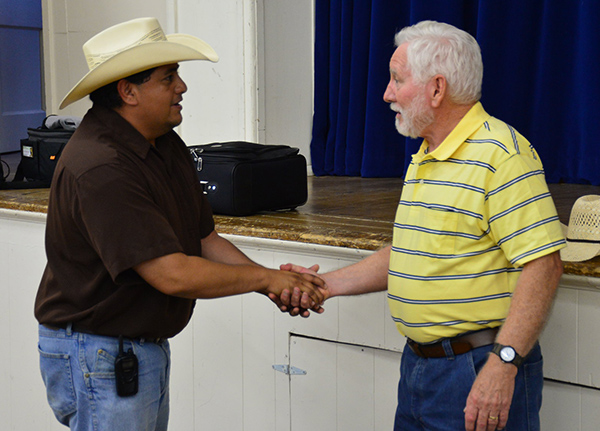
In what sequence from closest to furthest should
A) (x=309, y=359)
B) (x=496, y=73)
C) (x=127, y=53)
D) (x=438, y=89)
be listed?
(x=438, y=89), (x=127, y=53), (x=309, y=359), (x=496, y=73)

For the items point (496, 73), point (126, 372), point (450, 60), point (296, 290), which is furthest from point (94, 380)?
point (496, 73)

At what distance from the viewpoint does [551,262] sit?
155 cm

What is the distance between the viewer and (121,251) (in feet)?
5.56

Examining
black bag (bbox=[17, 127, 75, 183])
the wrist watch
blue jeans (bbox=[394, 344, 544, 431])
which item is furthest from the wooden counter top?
the wrist watch

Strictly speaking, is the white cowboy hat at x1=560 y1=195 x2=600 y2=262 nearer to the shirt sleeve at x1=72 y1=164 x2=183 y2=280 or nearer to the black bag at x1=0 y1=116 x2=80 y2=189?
the shirt sleeve at x1=72 y1=164 x2=183 y2=280

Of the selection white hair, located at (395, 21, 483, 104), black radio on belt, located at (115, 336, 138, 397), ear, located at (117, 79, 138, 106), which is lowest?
black radio on belt, located at (115, 336, 138, 397)

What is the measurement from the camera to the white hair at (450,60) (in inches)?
64.2

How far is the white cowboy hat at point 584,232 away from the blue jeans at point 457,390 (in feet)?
1.36

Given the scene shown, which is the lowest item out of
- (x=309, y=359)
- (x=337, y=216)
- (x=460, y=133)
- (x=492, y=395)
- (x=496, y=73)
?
(x=309, y=359)

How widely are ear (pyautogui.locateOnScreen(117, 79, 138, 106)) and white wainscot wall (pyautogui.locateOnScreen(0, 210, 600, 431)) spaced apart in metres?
0.88

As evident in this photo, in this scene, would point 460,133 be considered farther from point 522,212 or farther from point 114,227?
point 114,227

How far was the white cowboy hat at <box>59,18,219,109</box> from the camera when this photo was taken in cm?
182

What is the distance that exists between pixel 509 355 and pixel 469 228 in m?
0.26

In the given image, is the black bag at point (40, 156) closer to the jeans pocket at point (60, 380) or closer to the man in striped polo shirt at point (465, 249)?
the jeans pocket at point (60, 380)
